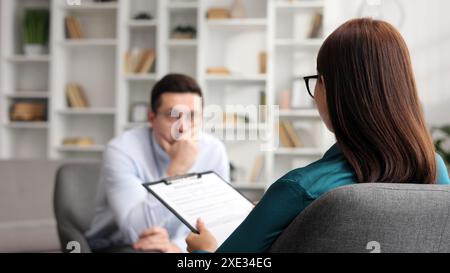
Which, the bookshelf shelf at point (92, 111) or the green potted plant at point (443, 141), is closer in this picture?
the green potted plant at point (443, 141)

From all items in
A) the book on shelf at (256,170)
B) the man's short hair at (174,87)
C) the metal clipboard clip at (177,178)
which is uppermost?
the man's short hair at (174,87)

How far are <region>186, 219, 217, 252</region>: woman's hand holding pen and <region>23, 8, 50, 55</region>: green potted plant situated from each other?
3.31 m

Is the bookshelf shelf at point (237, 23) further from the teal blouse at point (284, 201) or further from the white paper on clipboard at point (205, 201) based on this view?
the teal blouse at point (284, 201)

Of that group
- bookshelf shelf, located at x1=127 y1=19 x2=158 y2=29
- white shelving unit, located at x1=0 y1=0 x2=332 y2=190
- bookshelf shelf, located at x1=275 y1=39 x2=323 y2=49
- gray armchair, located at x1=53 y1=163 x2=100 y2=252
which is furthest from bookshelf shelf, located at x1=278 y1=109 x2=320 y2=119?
gray armchair, located at x1=53 y1=163 x2=100 y2=252

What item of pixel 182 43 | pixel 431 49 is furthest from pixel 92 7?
pixel 431 49

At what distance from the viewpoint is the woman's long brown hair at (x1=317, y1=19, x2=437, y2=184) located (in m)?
0.66

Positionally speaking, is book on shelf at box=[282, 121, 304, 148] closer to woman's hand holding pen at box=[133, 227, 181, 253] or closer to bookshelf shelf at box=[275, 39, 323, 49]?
bookshelf shelf at box=[275, 39, 323, 49]

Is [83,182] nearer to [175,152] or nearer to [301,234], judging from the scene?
[175,152]

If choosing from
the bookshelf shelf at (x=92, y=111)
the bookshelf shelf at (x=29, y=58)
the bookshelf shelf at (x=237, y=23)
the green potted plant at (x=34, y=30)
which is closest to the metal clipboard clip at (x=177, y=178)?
the bookshelf shelf at (x=237, y=23)

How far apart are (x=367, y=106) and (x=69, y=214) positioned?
1142 mm

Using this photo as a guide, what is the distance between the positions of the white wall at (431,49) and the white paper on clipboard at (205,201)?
2.79 metres

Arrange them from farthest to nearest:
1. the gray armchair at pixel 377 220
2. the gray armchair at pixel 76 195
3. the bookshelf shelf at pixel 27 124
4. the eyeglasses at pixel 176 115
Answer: the bookshelf shelf at pixel 27 124 < the gray armchair at pixel 76 195 < the eyeglasses at pixel 176 115 < the gray armchair at pixel 377 220

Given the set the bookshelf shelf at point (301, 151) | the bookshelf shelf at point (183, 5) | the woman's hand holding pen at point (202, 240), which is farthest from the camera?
the bookshelf shelf at point (183, 5)

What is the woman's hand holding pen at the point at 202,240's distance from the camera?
84cm
